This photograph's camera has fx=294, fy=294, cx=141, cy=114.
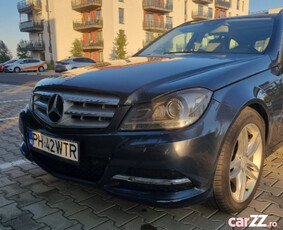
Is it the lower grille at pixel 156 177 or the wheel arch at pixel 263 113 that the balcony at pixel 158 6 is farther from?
the lower grille at pixel 156 177

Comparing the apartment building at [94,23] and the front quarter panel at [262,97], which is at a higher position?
the apartment building at [94,23]

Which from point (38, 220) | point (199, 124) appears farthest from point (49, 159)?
point (199, 124)

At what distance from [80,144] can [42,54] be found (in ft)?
129

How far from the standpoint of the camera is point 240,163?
2.24 metres

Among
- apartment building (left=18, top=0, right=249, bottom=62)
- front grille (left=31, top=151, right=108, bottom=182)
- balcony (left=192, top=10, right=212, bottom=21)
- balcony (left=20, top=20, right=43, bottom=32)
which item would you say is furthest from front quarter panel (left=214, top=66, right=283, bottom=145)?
balcony (left=192, top=10, right=212, bottom=21)

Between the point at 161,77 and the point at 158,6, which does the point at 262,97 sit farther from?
the point at 158,6

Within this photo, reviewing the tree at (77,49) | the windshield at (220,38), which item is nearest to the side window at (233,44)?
the windshield at (220,38)

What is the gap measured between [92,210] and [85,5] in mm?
33416

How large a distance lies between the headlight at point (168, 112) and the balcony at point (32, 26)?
3813cm

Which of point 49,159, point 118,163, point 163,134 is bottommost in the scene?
point 49,159

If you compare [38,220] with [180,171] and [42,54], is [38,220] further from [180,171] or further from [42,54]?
[42,54]

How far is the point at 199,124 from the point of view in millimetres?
1789

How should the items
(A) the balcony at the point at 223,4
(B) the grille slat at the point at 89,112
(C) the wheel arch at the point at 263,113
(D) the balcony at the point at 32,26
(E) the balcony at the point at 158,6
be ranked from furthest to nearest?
(A) the balcony at the point at 223,4, (D) the balcony at the point at 32,26, (E) the balcony at the point at 158,6, (C) the wheel arch at the point at 263,113, (B) the grille slat at the point at 89,112

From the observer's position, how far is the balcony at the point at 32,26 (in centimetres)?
3644
